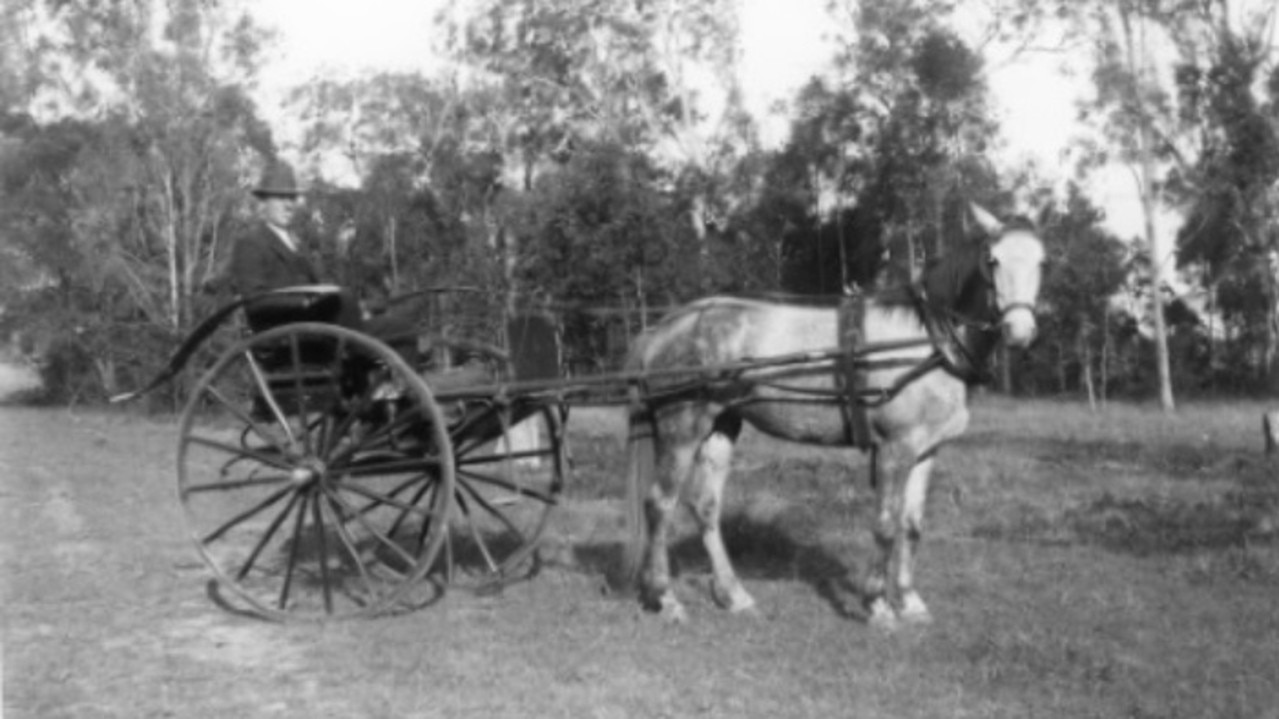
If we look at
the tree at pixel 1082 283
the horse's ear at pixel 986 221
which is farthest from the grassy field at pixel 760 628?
the tree at pixel 1082 283

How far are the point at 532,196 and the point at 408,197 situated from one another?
7746mm

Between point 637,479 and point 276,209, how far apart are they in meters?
3.04

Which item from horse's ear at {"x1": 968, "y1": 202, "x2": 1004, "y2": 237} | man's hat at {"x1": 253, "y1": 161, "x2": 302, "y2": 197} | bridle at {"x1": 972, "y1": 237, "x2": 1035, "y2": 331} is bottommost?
bridle at {"x1": 972, "y1": 237, "x2": 1035, "y2": 331}

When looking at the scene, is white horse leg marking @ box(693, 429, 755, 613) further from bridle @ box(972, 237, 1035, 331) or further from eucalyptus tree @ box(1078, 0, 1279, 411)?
eucalyptus tree @ box(1078, 0, 1279, 411)

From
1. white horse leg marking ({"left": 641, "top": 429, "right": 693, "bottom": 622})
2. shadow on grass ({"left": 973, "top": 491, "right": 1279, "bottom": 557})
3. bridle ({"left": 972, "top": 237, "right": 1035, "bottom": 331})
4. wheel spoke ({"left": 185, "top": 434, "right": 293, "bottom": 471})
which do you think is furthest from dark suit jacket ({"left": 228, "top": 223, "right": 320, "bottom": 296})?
shadow on grass ({"left": 973, "top": 491, "right": 1279, "bottom": 557})

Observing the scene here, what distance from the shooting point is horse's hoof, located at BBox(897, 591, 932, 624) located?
24.6 ft

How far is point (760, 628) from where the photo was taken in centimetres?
745

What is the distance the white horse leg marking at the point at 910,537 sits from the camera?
7.64 meters

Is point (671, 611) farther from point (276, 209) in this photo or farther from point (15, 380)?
point (15, 380)

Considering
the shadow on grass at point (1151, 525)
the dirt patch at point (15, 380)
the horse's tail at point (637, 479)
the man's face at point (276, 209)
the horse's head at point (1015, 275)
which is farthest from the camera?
the dirt patch at point (15, 380)

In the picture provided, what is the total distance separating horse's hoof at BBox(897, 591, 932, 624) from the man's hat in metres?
4.83

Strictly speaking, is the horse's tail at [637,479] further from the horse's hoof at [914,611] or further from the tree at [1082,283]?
the tree at [1082,283]

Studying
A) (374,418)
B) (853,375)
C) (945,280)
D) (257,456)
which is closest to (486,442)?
(374,418)

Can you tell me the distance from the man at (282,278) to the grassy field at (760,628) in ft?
6.38
